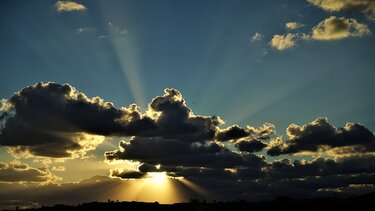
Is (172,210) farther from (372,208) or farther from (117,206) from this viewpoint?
(372,208)

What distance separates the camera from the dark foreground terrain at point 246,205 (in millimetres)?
151125

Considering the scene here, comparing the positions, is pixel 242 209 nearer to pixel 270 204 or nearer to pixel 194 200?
pixel 270 204

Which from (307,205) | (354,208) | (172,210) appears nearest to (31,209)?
(172,210)

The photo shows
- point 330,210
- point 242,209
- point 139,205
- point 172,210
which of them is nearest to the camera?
point 330,210

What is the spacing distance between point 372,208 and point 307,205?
1969 cm

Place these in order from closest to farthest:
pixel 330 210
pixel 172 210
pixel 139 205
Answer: pixel 330 210
pixel 172 210
pixel 139 205

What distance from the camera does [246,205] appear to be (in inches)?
6535

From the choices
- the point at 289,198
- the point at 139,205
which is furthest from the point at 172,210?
the point at 289,198

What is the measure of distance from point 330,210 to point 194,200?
59.9m

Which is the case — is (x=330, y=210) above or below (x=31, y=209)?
below

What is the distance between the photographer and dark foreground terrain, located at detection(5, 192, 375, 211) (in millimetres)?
151125

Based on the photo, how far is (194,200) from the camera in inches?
7397

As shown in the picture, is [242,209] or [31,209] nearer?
[242,209]

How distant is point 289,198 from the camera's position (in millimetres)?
183875
